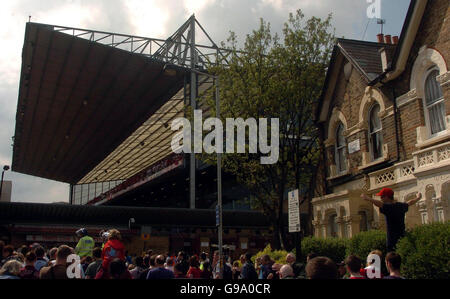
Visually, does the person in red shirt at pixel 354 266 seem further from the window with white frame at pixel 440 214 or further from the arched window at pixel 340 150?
the arched window at pixel 340 150

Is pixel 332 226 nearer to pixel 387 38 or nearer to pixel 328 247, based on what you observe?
pixel 328 247

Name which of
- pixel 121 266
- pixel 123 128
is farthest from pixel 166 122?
pixel 121 266

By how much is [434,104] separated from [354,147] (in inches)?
189

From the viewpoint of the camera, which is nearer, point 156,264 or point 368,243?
point 156,264

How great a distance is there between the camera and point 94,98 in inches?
1537

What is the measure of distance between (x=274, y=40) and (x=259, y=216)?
1913 cm

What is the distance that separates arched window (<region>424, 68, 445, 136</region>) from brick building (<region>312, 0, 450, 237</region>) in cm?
3

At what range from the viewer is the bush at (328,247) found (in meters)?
17.0

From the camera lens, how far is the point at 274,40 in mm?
21219

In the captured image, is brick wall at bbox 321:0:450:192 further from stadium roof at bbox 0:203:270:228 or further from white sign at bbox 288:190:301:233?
stadium roof at bbox 0:203:270:228

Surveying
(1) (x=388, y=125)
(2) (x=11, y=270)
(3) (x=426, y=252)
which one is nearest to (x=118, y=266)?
(2) (x=11, y=270)

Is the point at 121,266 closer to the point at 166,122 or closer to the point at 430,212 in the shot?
the point at 430,212
